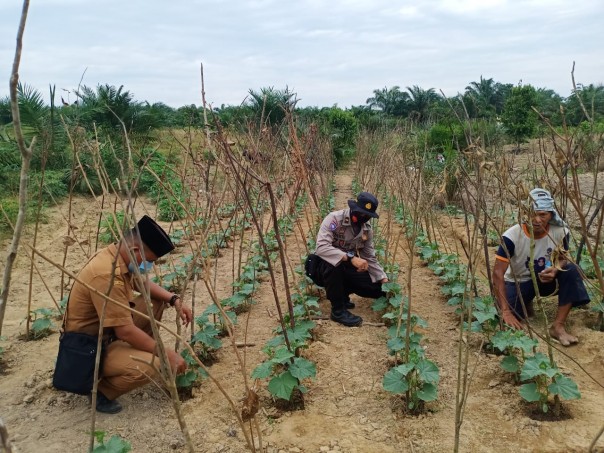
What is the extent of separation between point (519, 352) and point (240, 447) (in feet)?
6.22

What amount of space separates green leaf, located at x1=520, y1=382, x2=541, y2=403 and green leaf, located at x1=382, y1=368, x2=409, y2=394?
61cm

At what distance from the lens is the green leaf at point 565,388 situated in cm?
244

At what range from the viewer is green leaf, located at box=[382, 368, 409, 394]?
8.59ft

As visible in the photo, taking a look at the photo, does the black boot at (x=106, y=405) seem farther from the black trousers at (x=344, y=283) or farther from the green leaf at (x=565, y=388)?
the green leaf at (x=565, y=388)

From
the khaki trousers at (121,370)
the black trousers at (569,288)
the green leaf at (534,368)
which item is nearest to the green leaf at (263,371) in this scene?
the khaki trousers at (121,370)

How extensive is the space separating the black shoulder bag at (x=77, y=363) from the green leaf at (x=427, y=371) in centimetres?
174

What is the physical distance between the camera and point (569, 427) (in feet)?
8.13

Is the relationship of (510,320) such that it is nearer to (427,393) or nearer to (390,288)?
(390,288)

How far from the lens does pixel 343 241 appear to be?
4152mm

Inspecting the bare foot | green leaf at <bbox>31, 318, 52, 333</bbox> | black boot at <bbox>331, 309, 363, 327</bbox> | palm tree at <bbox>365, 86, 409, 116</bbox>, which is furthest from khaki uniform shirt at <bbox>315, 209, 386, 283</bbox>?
palm tree at <bbox>365, 86, 409, 116</bbox>

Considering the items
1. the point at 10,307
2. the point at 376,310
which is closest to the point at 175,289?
the point at 10,307

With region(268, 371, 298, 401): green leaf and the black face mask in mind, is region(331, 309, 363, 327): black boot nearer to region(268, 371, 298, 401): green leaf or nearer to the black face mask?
the black face mask

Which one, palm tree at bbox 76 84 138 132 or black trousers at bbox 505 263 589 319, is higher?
palm tree at bbox 76 84 138 132

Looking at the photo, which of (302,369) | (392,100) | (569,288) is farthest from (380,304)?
(392,100)
